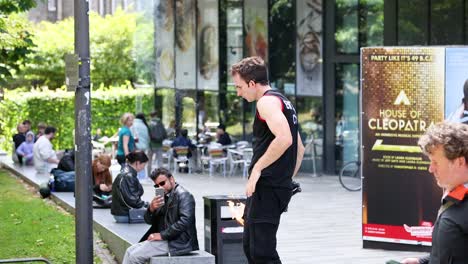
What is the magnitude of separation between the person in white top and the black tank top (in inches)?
704

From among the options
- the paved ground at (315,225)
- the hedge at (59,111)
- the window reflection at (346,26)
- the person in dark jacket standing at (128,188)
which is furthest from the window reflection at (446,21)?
the hedge at (59,111)

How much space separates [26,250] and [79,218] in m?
3.79

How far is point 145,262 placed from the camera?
10.6 meters

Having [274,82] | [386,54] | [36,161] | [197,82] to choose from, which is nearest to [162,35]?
[197,82]

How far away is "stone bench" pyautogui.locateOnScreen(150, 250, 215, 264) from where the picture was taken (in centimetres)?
1040

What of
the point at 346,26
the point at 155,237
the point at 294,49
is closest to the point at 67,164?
the point at 346,26

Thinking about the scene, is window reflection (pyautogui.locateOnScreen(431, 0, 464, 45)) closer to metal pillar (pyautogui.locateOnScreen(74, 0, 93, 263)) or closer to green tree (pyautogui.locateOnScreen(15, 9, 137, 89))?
metal pillar (pyautogui.locateOnScreen(74, 0, 93, 263))

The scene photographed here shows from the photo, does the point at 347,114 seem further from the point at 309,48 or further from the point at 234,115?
the point at 234,115

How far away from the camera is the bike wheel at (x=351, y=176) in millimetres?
22361

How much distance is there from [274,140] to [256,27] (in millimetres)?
21832

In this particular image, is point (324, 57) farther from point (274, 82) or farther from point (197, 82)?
point (197, 82)

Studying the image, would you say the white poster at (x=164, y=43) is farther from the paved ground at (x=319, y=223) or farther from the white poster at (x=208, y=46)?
the paved ground at (x=319, y=223)

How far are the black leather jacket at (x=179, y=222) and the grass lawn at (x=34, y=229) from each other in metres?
2.73

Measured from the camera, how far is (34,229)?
16094mm
